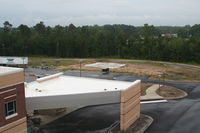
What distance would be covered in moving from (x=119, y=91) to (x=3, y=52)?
85.9 meters

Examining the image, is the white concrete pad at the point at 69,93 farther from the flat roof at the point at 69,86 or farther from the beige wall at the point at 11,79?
the beige wall at the point at 11,79

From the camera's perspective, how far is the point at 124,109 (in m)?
30.0

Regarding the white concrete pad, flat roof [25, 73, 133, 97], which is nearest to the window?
the white concrete pad

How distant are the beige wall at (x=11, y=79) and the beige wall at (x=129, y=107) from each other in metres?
11.7

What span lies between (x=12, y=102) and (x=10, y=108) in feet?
1.81

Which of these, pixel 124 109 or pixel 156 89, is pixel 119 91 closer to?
pixel 124 109

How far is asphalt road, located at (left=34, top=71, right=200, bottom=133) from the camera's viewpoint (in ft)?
103

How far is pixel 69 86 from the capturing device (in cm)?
3431

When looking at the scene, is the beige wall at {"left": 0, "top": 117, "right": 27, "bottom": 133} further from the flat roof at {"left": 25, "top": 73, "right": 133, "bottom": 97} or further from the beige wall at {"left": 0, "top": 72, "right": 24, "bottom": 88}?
the flat roof at {"left": 25, "top": 73, "right": 133, "bottom": 97}

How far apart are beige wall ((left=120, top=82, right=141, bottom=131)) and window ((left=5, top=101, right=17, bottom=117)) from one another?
39.7 ft

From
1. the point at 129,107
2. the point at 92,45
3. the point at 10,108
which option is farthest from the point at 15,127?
the point at 92,45

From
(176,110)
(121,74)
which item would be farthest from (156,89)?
(121,74)

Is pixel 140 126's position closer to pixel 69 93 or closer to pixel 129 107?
pixel 129 107

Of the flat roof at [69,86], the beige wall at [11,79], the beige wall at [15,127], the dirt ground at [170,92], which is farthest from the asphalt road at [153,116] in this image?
the beige wall at [11,79]
